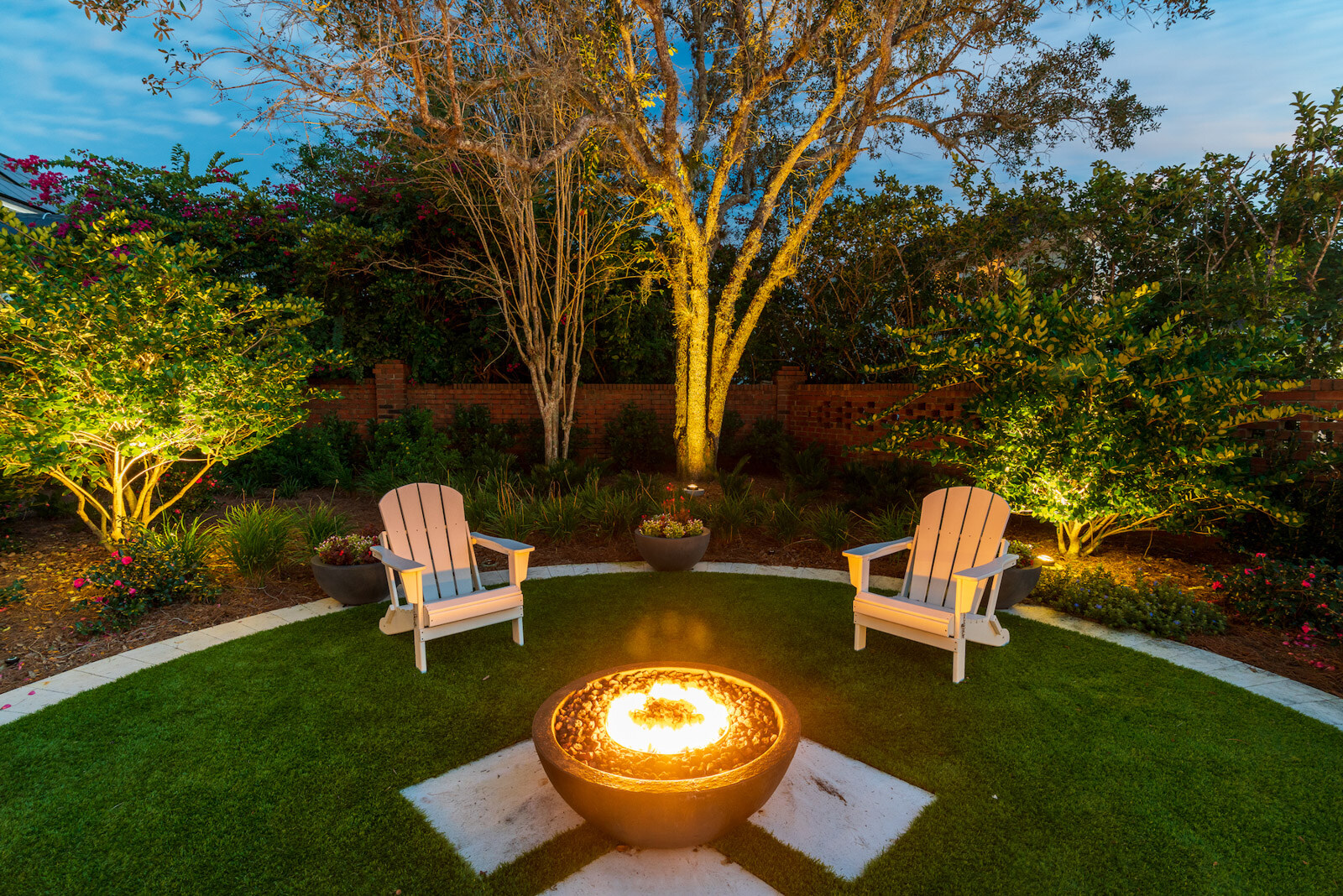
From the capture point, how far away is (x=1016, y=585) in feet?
12.6

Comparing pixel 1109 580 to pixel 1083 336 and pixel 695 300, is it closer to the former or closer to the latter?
pixel 1083 336

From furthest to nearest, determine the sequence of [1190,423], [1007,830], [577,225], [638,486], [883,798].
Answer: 1. [577,225]
2. [638,486]
3. [1190,423]
4. [883,798]
5. [1007,830]

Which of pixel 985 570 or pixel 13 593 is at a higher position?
pixel 985 570

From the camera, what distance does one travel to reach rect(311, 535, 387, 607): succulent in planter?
151 inches

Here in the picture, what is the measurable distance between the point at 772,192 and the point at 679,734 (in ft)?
19.3

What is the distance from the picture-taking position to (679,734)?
1978mm

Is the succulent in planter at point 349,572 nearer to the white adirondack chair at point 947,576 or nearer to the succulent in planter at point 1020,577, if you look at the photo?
the white adirondack chair at point 947,576

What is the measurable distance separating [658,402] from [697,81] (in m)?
4.18

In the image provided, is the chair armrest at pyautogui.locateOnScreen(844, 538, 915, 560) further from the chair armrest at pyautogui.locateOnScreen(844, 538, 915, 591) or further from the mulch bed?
the mulch bed

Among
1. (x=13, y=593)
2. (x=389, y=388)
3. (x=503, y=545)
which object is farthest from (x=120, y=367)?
(x=389, y=388)

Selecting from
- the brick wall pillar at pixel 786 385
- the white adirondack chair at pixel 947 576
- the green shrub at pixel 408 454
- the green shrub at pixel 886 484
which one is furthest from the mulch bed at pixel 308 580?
the brick wall pillar at pixel 786 385

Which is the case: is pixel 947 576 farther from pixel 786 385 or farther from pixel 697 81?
pixel 697 81

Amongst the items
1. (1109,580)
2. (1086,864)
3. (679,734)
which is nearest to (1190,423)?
(1109,580)

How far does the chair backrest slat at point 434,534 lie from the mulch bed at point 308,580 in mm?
1186
